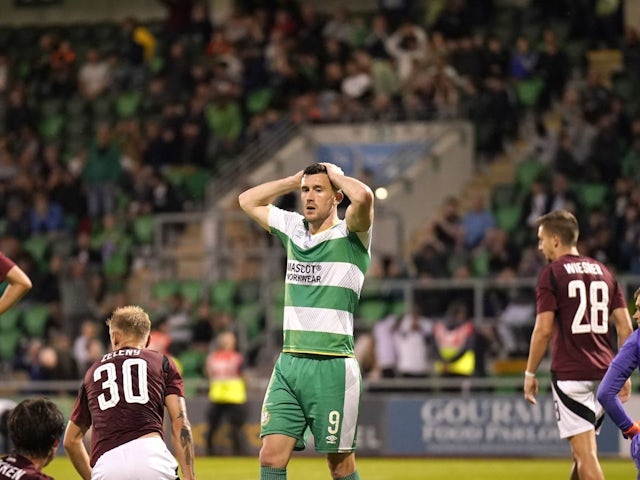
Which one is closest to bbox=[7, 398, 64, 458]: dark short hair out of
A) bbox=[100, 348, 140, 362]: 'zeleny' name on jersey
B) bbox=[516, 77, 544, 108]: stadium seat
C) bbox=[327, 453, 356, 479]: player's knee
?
bbox=[100, 348, 140, 362]: 'zeleny' name on jersey

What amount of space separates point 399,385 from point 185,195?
21.7 feet

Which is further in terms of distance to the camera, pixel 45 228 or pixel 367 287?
pixel 45 228

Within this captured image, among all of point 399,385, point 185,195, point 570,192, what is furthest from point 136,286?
point 570,192

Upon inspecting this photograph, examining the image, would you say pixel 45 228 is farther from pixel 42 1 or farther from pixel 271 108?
pixel 42 1

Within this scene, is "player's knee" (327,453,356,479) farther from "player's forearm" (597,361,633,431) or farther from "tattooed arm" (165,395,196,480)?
"player's forearm" (597,361,633,431)

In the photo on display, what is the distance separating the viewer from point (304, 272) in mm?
8125

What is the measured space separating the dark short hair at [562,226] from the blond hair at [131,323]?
133 inches

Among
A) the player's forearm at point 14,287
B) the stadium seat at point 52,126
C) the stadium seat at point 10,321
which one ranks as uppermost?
the stadium seat at point 52,126

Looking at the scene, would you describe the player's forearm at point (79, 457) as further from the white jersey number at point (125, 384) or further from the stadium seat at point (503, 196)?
the stadium seat at point (503, 196)

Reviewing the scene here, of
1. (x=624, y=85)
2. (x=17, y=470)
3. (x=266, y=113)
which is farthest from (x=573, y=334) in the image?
(x=266, y=113)

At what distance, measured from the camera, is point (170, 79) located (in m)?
24.8

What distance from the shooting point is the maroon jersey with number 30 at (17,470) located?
20.0ft

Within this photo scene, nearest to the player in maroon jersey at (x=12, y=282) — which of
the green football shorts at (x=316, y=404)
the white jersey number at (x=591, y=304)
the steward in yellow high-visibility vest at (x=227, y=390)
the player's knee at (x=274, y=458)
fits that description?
the green football shorts at (x=316, y=404)

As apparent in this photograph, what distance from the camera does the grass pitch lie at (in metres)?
14.5
